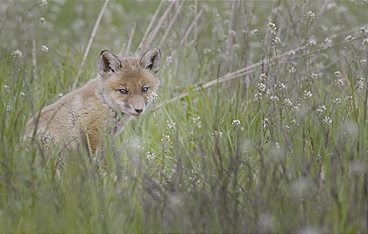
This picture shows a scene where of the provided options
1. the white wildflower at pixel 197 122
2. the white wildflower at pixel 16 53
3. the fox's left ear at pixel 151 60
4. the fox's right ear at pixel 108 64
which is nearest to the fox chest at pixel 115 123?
the fox's right ear at pixel 108 64

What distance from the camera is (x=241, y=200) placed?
452cm

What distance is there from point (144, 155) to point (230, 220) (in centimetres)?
216

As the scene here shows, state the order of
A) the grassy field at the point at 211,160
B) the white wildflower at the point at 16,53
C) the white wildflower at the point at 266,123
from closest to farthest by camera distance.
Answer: the grassy field at the point at 211,160
the white wildflower at the point at 266,123
the white wildflower at the point at 16,53

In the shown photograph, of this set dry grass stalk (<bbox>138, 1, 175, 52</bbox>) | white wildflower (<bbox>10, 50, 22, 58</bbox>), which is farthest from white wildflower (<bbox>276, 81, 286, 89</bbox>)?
dry grass stalk (<bbox>138, 1, 175, 52</bbox>)

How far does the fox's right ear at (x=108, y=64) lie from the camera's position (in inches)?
265

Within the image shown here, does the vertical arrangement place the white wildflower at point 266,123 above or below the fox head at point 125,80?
below

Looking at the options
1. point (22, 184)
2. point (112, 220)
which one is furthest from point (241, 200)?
point (22, 184)

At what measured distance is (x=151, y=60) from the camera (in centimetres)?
695

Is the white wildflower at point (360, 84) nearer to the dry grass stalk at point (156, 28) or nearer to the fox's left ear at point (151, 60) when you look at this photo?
the fox's left ear at point (151, 60)

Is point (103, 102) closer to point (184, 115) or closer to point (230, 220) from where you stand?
point (184, 115)

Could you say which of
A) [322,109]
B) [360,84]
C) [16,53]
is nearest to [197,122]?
[322,109]

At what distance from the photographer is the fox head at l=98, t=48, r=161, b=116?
22.0 ft

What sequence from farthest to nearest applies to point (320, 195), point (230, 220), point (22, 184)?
1. point (22, 184)
2. point (320, 195)
3. point (230, 220)

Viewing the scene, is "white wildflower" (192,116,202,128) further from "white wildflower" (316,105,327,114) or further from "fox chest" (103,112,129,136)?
"white wildflower" (316,105,327,114)
